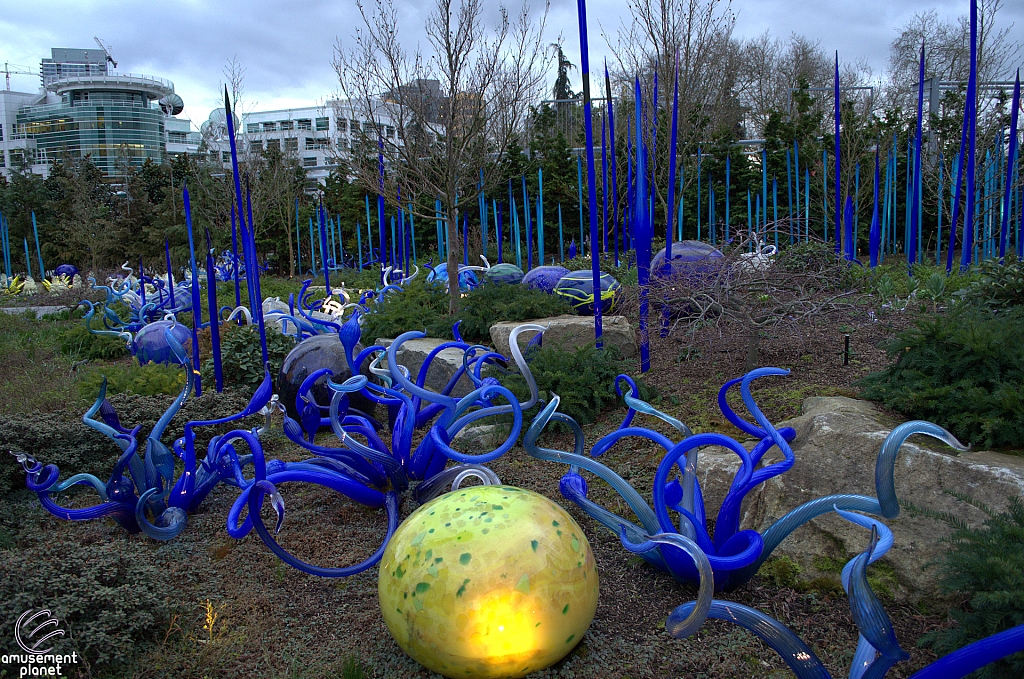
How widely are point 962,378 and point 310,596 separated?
3.61 m

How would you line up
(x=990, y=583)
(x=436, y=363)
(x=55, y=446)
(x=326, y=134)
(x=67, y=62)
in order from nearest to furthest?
1. (x=990, y=583)
2. (x=55, y=446)
3. (x=436, y=363)
4. (x=326, y=134)
5. (x=67, y=62)

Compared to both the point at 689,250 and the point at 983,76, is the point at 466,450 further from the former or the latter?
the point at 983,76

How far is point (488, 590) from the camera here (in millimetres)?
2498

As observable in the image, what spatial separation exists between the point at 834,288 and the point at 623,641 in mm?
4551

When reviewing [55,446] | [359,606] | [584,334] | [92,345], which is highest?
[584,334]

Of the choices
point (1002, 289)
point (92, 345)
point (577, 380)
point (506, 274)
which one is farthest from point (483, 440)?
point (92, 345)

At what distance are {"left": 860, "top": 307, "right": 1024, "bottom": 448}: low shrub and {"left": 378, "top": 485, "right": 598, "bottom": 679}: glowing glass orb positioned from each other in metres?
2.18

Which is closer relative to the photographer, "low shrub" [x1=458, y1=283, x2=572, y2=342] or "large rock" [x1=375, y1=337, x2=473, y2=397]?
"large rock" [x1=375, y1=337, x2=473, y2=397]

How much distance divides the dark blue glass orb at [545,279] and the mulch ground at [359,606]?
4352 mm

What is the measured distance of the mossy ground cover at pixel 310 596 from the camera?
2799mm

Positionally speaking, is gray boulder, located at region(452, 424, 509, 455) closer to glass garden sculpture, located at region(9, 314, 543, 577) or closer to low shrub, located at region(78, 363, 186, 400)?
glass garden sculpture, located at region(9, 314, 543, 577)

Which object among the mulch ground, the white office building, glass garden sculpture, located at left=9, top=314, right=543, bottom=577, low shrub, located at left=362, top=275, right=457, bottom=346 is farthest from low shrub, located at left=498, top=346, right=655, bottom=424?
the white office building

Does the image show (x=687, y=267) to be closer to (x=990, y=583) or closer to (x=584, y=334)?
(x=584, y=334)

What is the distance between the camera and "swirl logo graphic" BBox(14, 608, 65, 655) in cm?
271
